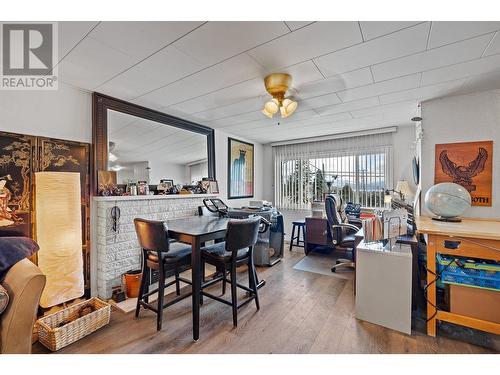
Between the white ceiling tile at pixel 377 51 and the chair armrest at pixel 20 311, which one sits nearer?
the chair armrest at pixel 20 311

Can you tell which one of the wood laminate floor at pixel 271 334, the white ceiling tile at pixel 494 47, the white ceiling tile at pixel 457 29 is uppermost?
the white ceiling tile at pixel 494 47

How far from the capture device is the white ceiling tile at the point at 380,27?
4.43 ft

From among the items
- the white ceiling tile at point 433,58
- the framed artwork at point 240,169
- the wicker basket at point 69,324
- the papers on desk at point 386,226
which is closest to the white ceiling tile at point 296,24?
the white ceiling tile at point 433,58

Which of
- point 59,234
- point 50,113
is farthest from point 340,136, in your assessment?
point 59,234

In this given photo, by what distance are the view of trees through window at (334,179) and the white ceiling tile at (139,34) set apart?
11.9ft

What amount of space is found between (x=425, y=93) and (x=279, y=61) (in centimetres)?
178

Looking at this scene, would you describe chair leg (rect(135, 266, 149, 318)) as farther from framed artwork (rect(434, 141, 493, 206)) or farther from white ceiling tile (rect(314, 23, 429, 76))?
framed artwork (rect(434, 141, 493, 206))

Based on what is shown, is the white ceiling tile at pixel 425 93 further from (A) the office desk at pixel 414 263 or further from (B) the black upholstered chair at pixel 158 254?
(B) the black upholstered chair at pixel 158 254

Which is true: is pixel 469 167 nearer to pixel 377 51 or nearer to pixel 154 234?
pixel 377 51

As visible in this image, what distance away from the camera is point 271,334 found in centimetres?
183

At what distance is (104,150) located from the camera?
250cm

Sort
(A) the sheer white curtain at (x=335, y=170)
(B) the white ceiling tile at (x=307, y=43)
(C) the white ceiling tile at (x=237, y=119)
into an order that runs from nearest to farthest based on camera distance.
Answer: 1. (B) the white ceiling tile at (x=307, y=43)
2. (C) the white ceiling tile at (x=237, y=119)
3. (A) the sheer white curtain at (x=335, y=170)

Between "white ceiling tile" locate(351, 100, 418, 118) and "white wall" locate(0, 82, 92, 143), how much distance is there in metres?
3.24
